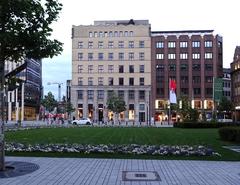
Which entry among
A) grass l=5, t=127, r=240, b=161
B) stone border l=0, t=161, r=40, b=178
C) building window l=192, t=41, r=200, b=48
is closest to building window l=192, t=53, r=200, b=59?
building window l=192, t=41, r=200, b=48

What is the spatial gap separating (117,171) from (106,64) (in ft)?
Result: 360

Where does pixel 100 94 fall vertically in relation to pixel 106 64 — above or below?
below

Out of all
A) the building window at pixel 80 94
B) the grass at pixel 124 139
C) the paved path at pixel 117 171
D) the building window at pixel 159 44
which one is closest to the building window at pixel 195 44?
the building window at pixel 159 44

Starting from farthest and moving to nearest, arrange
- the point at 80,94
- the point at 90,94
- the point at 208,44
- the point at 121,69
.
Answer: the point at 208,44, the point at 121,69, the point at 80,94, the point at 90,94

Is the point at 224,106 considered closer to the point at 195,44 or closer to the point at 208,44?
the point at 208,44

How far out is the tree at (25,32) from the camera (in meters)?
13.6

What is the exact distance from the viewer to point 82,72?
403ft

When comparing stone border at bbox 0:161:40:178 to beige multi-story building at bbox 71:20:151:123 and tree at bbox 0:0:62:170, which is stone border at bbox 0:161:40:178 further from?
beige multi-story building at bbox 71:20:151:123

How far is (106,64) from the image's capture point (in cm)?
12319

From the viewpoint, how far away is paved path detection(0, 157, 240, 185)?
12.2 metres

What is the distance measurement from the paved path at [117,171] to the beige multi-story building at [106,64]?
4134 inches

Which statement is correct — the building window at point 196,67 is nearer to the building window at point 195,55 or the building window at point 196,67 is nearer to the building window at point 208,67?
the building window at point 208,67

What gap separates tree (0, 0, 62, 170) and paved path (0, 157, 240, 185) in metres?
2.03

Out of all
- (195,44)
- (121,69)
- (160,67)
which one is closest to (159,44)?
(160,67)
